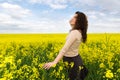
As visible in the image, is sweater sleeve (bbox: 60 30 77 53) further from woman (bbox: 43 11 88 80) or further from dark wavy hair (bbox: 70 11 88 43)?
dark wavy hair (bbox: 70 11 88 43)

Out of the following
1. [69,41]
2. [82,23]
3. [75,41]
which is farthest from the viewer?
[82,23]

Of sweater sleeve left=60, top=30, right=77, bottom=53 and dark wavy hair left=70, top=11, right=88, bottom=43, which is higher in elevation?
dark wavy hair left=70, top=11, right=88, bottom=43

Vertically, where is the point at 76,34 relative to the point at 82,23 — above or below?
below

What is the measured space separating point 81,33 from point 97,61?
12.1ft

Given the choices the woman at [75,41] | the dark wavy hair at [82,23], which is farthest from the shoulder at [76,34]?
the dark wavy hair at [82,23]

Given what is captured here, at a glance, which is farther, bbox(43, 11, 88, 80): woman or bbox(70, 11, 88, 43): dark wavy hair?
bbox(70, 11, 88, 43): dark wavy hair

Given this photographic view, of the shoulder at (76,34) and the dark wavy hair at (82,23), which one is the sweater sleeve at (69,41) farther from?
the dark wavy hair at (82,23)

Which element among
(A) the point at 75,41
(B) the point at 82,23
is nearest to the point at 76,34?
(A) the point at 75,41

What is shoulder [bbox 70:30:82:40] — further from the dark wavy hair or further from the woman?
the dark wavy hair

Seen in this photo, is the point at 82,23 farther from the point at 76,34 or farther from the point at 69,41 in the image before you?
the point at 69,41

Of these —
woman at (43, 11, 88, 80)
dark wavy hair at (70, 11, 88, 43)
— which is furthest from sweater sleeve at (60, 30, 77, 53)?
dark wavy hair at (70, 11, 88, 43)

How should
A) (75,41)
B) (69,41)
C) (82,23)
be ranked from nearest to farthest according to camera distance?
(69,41), (75,41), (82,23)

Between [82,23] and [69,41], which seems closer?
[69,41]

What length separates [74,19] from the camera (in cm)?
534
